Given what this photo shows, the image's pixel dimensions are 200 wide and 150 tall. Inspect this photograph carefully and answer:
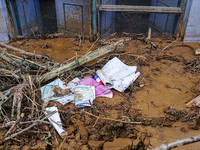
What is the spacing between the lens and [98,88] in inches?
103

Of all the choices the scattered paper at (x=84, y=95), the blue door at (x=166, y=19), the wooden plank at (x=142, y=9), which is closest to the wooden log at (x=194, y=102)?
the scattered paper at (x=84, y=95)

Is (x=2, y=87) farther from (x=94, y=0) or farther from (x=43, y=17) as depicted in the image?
(x=43, y=17)

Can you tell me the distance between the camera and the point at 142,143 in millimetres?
1935

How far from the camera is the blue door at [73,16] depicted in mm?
4508

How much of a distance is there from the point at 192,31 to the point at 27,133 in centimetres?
391

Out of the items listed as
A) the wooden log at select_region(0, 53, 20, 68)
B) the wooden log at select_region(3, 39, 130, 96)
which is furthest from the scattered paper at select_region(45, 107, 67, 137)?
the wooden log at select_region(0, 53, 20, 68)

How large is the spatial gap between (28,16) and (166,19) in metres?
3.60

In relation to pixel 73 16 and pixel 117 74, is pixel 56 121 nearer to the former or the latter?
pixel 117 74

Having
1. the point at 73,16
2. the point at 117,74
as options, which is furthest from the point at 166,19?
the point at 117,74

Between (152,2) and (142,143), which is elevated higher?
(152,2)

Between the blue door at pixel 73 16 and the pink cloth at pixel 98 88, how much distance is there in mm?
2185

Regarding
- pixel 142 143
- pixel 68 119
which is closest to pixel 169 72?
A: pixel 142 143

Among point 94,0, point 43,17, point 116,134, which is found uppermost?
point 94,0

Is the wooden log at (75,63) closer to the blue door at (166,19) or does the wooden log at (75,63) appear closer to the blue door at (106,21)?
the blue door at (106,21)
